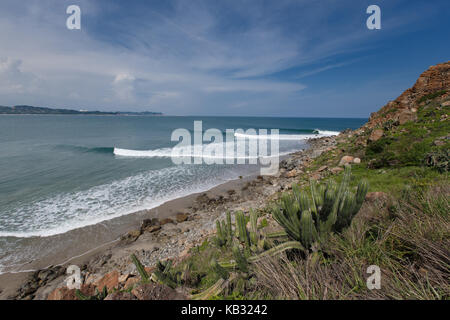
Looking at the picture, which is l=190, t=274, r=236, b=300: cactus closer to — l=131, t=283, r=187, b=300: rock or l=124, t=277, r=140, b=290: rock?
l=131, t=283, r=187, b=300: rock

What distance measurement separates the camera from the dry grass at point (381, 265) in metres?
1.93

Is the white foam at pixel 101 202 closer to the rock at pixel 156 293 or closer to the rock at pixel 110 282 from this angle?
the rock at pixel 110 282

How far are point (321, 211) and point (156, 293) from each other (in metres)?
2.61

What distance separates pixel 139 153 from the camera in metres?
23.9

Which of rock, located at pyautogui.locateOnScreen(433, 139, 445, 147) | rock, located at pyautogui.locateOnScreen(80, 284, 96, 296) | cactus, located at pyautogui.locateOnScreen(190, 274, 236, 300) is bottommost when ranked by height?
rock, located at pyautogui.locateOnScreen(80, 284, 96, 296)

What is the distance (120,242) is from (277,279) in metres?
7.48

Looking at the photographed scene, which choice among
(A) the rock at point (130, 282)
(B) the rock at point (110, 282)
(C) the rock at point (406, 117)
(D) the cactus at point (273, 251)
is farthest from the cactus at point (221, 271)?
(C) the rock at point (406, 117)

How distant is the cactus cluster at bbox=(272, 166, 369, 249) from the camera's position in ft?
9.06

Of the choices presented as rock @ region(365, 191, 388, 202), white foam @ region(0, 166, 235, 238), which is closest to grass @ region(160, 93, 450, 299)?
rock @ region(365, 191, 388, 202)

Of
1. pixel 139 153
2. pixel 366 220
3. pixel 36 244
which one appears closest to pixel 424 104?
pixel 366 220

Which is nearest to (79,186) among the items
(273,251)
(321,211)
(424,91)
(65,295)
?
(65,295)

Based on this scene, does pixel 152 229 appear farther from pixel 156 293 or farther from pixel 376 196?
pixel 376 196

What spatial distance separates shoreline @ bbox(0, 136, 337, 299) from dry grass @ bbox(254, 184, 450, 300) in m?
4.34

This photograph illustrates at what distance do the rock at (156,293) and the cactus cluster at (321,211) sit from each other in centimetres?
177
